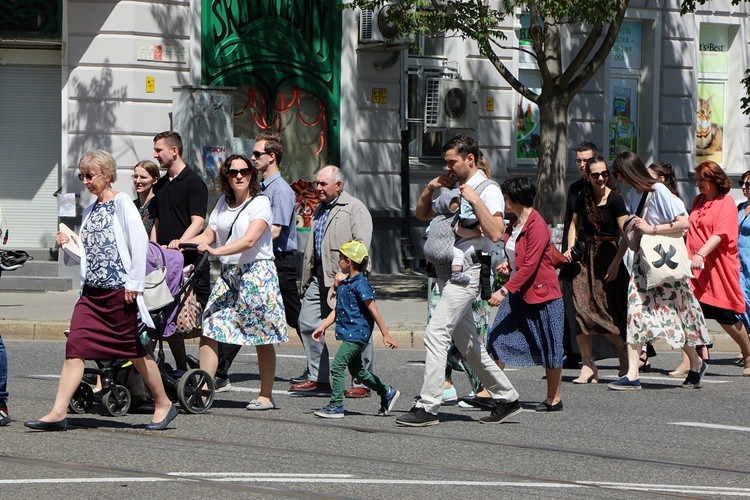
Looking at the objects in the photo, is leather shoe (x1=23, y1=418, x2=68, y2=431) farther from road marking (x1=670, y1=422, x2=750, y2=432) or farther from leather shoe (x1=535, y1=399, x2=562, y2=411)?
road marking (x1=670, y1=422, x2=750, y2=432)

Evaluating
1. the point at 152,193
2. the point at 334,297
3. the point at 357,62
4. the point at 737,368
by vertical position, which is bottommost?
the point at 737,368

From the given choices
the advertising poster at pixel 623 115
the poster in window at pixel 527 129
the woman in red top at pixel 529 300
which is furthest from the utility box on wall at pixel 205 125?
Result: the woman in red top at pixel 529 300

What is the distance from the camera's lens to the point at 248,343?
367 inches

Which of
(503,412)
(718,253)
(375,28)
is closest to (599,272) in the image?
(718,253)

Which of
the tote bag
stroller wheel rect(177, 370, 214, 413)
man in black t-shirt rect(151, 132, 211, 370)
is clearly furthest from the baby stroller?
the tote bag

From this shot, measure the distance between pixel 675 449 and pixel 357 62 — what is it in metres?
13.6

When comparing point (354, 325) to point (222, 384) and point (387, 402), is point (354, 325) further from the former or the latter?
point (222, 384)

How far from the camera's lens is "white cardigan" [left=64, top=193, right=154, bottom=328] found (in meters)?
8.43

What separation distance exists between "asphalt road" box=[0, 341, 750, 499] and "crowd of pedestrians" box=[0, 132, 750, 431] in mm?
274

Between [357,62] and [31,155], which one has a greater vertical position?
[357,62]

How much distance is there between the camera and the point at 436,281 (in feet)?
31.7

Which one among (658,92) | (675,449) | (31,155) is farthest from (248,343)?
(658,92)

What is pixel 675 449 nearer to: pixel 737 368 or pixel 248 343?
pixel 248 343

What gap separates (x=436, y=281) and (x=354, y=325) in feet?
2.23
